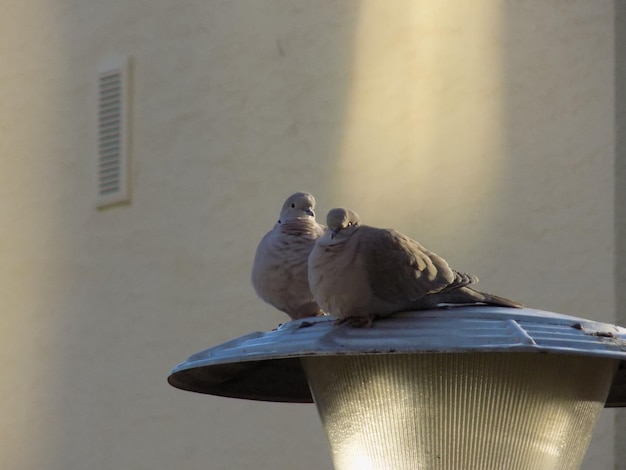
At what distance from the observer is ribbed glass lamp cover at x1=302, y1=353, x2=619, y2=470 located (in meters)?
2.68

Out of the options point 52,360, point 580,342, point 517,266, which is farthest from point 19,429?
point 580,342

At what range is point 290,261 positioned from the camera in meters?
3.38

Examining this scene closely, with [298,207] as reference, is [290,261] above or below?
below

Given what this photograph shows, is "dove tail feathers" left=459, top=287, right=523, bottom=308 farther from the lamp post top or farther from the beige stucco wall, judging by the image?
the beige stucco wall

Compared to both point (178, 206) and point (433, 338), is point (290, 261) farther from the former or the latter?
point (178, 206)

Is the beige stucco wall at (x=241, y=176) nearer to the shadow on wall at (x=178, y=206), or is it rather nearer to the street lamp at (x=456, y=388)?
the shadow on wall at (x=178, y=206)

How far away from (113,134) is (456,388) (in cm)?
678

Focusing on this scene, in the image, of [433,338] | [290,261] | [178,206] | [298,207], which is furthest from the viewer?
[178,206]

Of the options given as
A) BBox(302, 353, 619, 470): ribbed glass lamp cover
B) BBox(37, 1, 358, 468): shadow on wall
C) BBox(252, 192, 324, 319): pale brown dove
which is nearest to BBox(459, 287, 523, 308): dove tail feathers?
BBox(302, 353, 619, 470): ribbed glass lamp cover

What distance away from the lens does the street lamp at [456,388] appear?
2617mm

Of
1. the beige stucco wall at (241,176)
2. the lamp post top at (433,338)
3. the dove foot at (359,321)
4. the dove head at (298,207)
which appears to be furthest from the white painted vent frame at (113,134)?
the dove foot at (359,321)

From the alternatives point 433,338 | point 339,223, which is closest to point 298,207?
point 339,223

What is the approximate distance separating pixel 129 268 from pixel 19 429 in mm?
1538

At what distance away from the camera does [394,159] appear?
7.63m
